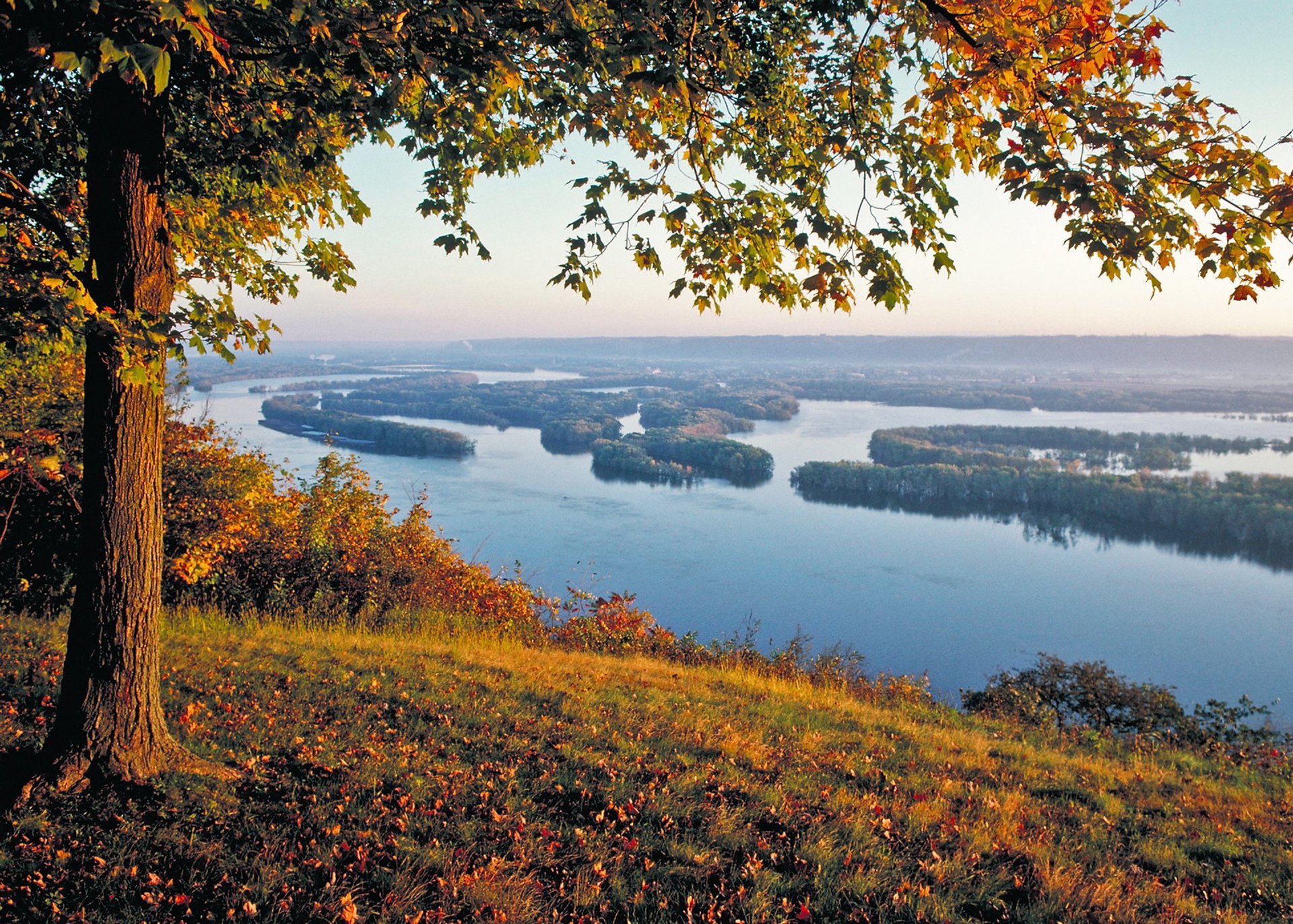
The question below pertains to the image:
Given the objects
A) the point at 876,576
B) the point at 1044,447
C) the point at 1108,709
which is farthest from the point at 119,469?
the point at 1044,447

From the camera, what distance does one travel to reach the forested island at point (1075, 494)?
149ft

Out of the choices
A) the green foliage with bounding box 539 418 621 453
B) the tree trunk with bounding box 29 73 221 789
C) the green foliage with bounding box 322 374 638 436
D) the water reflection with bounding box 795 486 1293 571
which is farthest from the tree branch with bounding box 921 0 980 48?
the green foliage with bounding box 322 374 638 436

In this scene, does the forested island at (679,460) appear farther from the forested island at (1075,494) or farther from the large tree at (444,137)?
the large tree at (444,137)

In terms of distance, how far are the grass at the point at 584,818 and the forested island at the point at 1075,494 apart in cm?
5033

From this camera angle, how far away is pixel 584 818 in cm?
362

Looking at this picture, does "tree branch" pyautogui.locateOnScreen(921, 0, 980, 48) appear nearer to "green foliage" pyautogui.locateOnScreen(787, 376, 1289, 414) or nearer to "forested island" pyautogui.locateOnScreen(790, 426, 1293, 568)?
"forested island" pyautogui.locateOnScreen(790, 426, 1293, 568)

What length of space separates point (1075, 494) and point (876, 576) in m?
28.1

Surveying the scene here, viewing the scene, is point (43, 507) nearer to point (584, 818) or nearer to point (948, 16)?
point (584, 818)

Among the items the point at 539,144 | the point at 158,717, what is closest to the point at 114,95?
the point at 539,144

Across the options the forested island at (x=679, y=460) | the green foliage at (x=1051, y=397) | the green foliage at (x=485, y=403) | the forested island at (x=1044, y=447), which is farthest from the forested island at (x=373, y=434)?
the green foliage at (x=1051, y=397)

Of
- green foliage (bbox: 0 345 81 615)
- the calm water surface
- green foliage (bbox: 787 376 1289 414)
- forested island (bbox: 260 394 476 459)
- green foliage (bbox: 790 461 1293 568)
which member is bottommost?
the calm water surface

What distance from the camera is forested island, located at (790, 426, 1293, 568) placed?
45438mm

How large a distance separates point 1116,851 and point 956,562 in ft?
131

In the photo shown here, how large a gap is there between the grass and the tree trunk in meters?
0.35
